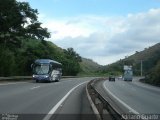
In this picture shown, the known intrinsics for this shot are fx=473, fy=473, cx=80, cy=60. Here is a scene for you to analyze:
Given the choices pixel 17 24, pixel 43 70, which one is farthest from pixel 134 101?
pixel 17 24

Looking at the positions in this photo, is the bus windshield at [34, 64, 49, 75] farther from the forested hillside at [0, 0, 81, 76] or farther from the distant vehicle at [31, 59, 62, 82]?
the forested hillside at [0, 0, 81, 76]

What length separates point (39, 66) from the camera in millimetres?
60625

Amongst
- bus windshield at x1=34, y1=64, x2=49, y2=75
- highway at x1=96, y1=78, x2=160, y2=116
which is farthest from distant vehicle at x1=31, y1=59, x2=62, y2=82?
highway at x1=96, y1=78, x2=160, y2=116

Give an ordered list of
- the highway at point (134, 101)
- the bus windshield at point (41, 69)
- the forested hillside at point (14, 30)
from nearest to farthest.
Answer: the highway at point (134, 101) < the bus windshield at point (41, 69) < the forested hillside at point (14, 30)

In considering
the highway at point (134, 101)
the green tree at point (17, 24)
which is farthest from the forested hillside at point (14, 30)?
the highway at point (134, 101)

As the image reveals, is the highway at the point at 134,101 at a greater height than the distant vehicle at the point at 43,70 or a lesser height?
lesser

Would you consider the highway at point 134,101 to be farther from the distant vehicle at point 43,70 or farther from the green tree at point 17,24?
the green tree at point 17,24

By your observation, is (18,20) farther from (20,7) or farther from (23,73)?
(23,73)

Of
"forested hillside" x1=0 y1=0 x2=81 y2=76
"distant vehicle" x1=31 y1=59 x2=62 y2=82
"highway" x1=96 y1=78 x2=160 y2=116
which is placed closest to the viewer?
"highway" x1=96 y1=78 x2=160 y2=116

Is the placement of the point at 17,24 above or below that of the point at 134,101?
above

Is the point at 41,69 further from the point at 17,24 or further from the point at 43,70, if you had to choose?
the point at 17,24

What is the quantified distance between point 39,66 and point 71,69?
6758 centimetres

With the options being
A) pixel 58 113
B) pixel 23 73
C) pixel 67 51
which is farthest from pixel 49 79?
pixel 67 51

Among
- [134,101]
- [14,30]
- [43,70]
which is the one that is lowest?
[134,101]
